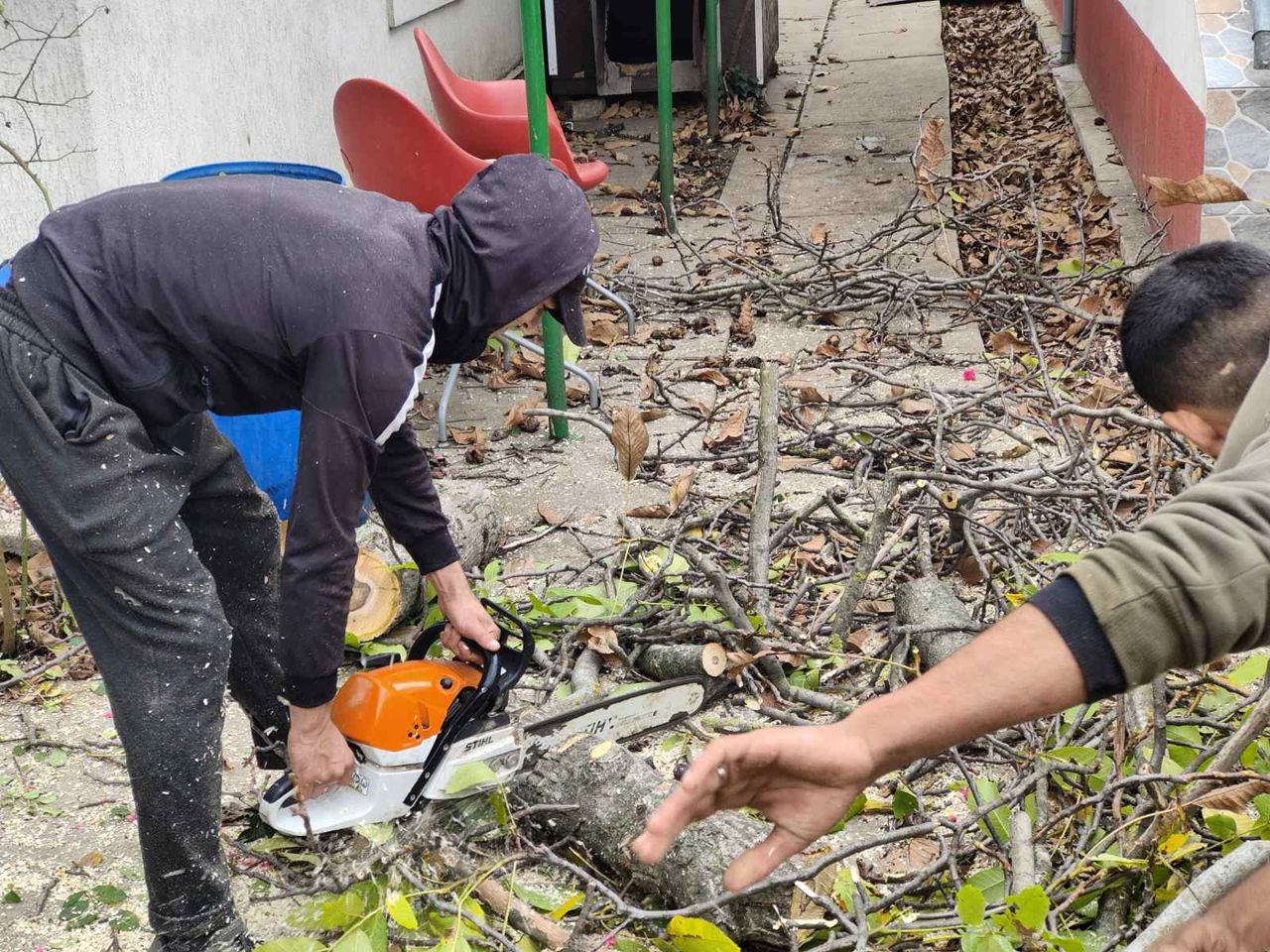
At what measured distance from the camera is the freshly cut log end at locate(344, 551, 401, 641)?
3240mm

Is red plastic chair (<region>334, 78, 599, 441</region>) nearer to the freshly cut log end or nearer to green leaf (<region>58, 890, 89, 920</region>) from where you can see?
the freshly cut log end

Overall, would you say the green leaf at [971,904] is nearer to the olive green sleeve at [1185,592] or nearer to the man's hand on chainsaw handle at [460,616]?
the olive green sleeve at [1185,592]

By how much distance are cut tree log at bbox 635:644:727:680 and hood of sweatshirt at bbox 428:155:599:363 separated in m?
0.92

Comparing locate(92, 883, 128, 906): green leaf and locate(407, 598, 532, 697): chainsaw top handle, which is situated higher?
locate(407, 598, 532, 697): chainsaw top handle

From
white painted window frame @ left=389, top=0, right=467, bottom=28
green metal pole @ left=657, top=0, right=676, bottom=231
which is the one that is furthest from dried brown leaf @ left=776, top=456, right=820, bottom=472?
white painted window frame @ left=389, top=0, right=467, bottom=28

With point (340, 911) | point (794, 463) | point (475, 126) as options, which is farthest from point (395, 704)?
point (475, 126)

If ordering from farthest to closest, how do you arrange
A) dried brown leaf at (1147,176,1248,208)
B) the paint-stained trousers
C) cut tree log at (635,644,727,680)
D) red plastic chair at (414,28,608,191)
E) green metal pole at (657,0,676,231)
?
green metal pole at (657,0,676,231) → red plastic chair at (414,28,608,191) → cut tree log at (635,644,727,680) → dried brown leaf at (1147,176,1248,208) → the paint-stained trousers

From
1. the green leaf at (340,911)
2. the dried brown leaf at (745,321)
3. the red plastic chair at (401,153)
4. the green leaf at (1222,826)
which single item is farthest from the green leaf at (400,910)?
the dried brown leaf at (745,321)

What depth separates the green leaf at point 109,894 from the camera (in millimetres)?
2463

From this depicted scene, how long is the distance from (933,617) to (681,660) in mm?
596

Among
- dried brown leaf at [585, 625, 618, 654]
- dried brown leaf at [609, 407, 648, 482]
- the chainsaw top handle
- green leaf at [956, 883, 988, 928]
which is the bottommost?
dried brown leaf at [585, 625, 618, 654]

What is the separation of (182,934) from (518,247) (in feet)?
4.32

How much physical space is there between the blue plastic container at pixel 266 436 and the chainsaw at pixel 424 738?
→ 4.26 ft

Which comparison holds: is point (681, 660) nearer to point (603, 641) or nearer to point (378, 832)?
point (603, 641)
